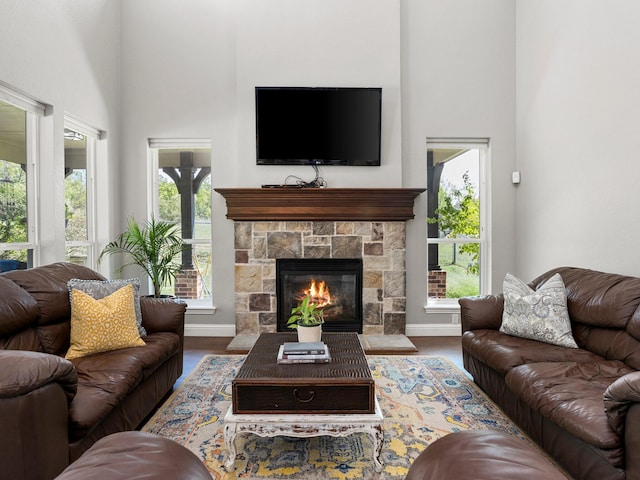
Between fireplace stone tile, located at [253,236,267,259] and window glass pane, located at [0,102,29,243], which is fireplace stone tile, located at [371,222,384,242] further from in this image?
window glass pane, located at [0,102,29,243]

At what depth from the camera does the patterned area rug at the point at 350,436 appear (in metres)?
2.05

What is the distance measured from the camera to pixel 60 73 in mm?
3459

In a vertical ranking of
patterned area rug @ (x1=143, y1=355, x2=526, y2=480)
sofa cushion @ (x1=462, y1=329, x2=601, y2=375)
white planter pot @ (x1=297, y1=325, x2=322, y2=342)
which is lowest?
patterned area rug @ (x1=143, y1=355, x2=526, y2=480)

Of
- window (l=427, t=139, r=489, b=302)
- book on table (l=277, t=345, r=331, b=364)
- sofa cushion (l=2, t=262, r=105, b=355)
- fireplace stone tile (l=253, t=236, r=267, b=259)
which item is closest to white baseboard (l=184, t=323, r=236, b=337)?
fireplace stone tile (l=253, t=236, r=267, b=259)

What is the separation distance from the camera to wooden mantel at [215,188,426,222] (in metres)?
4.26

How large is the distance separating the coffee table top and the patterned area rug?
0.42m

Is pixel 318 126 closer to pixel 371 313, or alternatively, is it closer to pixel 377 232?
pixel 377 232

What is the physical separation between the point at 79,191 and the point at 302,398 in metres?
3.30

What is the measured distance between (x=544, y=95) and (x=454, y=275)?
207cm

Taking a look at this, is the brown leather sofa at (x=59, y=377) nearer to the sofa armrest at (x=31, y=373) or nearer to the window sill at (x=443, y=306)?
the sofa armrest at (x=31, y=373)

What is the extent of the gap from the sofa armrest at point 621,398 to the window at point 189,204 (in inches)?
153

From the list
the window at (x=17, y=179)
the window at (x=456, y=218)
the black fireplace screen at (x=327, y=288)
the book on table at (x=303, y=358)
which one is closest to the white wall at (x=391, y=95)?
the window at (x=456, y=218)

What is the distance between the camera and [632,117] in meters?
2.86

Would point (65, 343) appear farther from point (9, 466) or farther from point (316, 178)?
point (316, 178)
